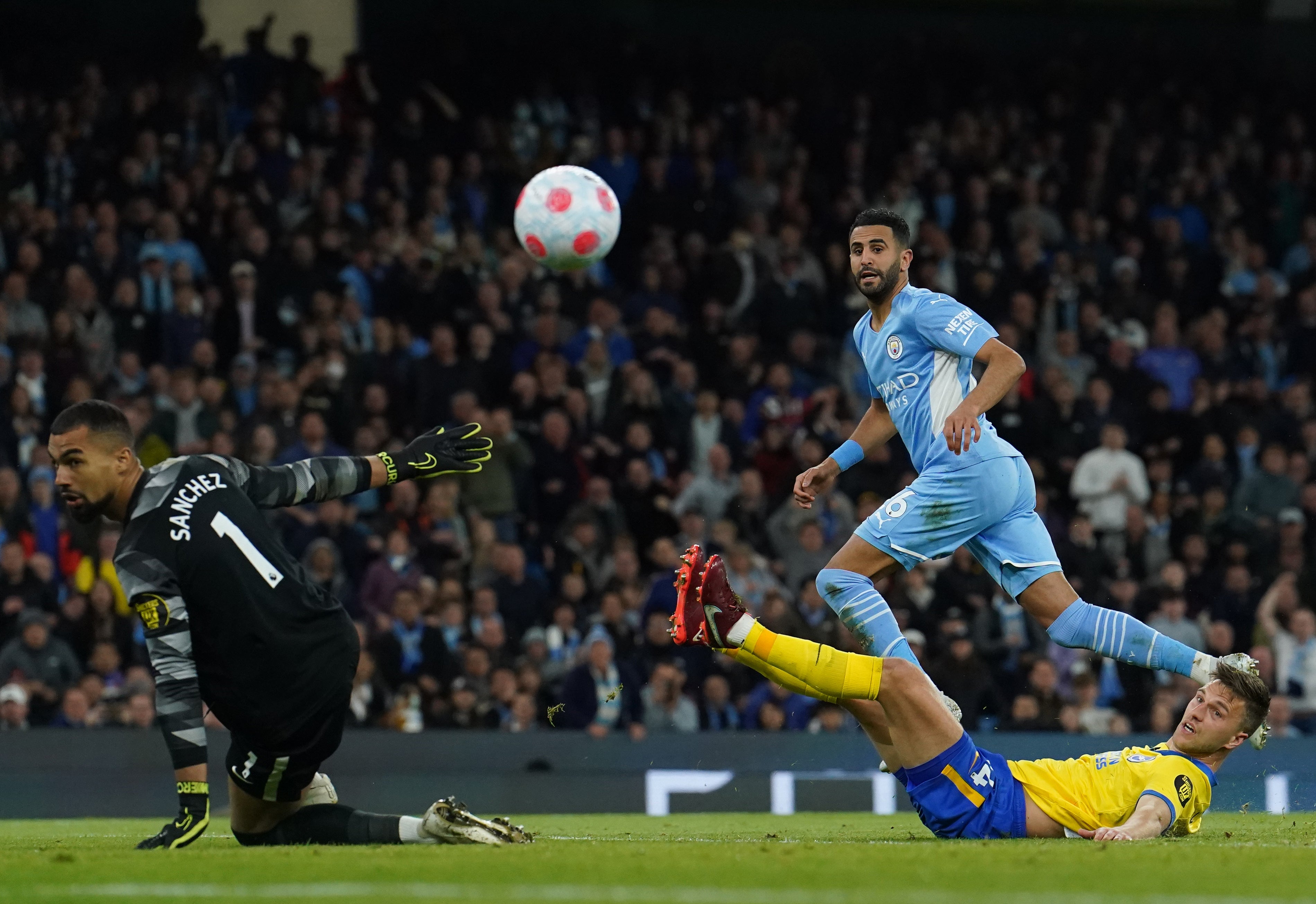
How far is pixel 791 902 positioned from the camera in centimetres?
493

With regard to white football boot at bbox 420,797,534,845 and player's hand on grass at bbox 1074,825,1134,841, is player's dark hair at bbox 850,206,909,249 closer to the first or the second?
player's hand on grass at bbox 1074,825,1134,841

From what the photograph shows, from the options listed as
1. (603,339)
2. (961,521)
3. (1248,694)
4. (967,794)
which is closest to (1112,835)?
(967,794)

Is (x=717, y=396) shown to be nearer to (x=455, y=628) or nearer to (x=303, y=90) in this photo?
(x=455, y=628)

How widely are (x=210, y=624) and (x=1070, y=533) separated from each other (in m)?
10.5

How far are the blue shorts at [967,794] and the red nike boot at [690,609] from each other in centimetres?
104

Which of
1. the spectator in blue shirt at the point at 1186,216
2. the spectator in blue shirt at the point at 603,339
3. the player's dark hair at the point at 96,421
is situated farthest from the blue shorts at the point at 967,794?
the spectator in blue shirt at the point at 1186,216

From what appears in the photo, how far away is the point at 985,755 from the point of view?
728 cm

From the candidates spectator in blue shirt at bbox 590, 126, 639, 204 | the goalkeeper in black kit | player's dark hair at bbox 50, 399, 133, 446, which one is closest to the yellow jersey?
the goalkeeper in black kit

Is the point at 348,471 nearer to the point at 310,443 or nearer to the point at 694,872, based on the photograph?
the point at 694,872

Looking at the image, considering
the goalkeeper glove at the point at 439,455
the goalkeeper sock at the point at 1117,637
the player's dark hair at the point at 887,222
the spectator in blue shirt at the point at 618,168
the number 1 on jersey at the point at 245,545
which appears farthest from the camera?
the spectator in blue shirt at the point at 618,168

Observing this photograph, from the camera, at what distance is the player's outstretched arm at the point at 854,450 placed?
859 cm

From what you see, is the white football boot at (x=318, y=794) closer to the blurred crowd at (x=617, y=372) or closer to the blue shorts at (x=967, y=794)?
the blue shorts at (x=967, y=794)

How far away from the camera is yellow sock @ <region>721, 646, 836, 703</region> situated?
7008mm

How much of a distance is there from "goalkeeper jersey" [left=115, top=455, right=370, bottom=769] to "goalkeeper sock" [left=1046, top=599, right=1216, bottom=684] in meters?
3.28
